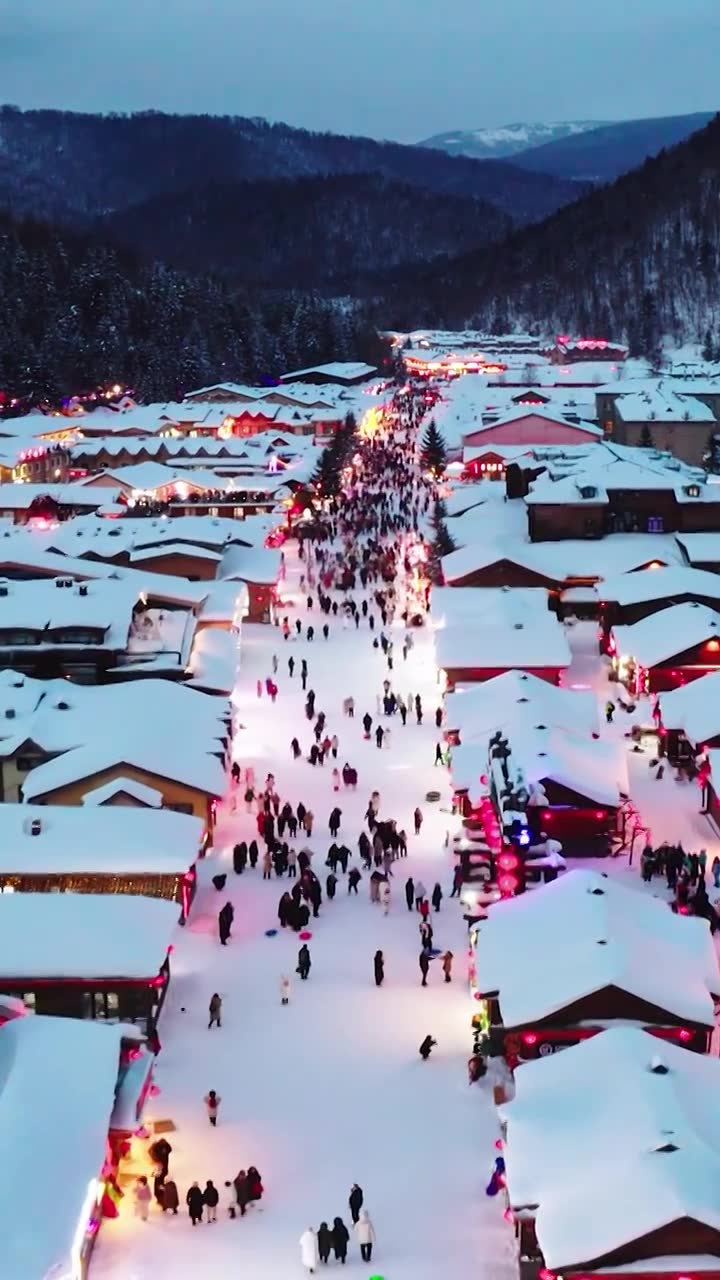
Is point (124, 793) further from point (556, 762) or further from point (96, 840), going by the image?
point (556, 762)

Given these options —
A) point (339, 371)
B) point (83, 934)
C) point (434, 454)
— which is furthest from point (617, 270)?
point (83, 934)

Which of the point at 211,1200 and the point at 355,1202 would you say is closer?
the point at 355,1202

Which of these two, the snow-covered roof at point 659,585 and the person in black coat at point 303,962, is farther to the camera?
the snow-covered roof at point 659,585

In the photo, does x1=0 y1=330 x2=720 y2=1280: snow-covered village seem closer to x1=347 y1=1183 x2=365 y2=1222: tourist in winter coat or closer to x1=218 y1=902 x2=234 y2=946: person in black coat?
x1=218 y1=902 x2=234 y2=946: person in black coat

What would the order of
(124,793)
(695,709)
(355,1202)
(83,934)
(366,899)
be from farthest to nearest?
(695,709) < (124,793) < (366,899) < (83,934) < (355,1202)

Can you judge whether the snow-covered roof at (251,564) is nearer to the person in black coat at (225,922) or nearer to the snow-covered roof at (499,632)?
the snow-covered roof at (499,632)

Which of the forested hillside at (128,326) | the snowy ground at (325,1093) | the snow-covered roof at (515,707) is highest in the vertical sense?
the forested hillside at (128,326)

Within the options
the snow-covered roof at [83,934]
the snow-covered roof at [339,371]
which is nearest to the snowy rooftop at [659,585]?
the snow-covered roof at [83,934]
